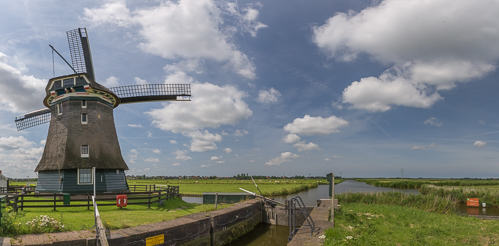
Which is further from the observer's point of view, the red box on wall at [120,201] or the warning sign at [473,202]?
the warning sign at [473,202]

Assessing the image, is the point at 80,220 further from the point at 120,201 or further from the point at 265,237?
the point at 265,237

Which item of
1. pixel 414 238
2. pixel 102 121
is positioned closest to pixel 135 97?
pixel 102 121

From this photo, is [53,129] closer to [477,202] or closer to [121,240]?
[121,240]

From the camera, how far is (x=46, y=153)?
2181 centimetres

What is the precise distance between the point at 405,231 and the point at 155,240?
9.60 meters

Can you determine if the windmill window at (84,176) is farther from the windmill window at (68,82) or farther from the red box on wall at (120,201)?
the windmill window at (68,82)

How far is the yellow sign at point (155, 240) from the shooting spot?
10.2 metres

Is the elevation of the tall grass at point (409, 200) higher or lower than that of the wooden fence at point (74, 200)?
lower

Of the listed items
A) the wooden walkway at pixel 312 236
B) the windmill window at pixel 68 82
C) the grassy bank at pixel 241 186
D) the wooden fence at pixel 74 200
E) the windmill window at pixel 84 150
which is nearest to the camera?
the wooden walkway at pixel 312 236

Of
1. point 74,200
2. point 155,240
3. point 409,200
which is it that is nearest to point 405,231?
point 155,240

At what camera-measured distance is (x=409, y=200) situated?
22.1 metres

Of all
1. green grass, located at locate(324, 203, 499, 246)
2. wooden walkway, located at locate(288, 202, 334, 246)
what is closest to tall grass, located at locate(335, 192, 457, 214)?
green grass, located at locate(324, 203, 499, 246)

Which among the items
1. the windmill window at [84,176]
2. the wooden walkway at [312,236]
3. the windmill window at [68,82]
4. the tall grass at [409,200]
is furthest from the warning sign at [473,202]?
the windmill window at [68,82]

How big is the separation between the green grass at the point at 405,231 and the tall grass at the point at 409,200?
18.0ft
